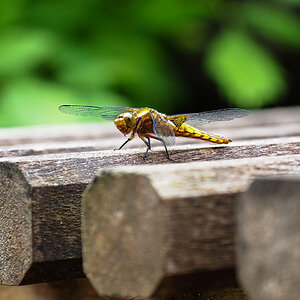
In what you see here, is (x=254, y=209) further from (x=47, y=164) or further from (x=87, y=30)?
(x=87, y=30)

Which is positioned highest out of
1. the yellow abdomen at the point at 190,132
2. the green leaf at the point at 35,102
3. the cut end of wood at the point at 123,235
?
the cut end of wood at the point at 123,235

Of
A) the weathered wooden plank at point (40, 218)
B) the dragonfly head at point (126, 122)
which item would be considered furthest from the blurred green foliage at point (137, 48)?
the weathered wooden plank at point (40, 218)

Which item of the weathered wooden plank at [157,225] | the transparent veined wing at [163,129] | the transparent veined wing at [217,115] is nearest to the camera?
the weathered wooden plank at [157,225]

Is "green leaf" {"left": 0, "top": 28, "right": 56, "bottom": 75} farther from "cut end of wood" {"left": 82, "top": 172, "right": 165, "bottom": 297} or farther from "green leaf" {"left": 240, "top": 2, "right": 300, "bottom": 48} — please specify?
"cut end of wood" {"left": 82, "top": 172, "right": 165, "bottom": 297}

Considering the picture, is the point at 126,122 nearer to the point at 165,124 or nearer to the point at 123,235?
the point at 165,124

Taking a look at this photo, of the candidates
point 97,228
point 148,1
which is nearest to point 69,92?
point 148,1

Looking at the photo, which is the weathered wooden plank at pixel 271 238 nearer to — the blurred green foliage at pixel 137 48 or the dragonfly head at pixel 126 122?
the dragonfly head at pixel 126 122

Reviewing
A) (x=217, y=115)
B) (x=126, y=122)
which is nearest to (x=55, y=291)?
(x=126, y=122)

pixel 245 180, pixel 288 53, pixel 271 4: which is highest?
pixel 245 180
